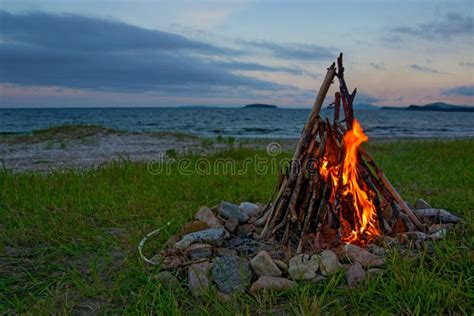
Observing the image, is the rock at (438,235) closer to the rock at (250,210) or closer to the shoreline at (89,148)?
the rock at (250,210)

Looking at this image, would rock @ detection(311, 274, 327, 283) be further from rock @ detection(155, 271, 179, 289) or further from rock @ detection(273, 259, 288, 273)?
rock @ detection(155, 271, 179, 289)

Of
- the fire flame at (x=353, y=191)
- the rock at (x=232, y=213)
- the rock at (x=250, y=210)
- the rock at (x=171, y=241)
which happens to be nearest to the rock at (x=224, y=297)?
the rock at (x=171, y=241)

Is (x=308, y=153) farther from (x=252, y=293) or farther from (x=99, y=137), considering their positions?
(x=99, y=137)

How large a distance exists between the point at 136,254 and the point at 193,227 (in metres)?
0.66

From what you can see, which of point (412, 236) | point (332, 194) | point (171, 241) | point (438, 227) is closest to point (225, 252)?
point (171, 241)

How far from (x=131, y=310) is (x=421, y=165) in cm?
759

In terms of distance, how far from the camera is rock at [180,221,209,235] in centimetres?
423

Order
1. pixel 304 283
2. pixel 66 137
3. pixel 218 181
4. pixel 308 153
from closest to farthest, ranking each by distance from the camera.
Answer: pixel 304 283 < pixel 308 153 < pixel 218 181 < pixel 66 137

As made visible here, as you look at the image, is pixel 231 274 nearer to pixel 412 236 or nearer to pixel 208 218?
pixel 208 218

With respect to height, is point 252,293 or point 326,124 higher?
point 326,124

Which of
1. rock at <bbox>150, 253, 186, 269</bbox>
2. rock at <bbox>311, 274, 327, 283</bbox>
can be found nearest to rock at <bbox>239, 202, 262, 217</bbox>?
rock at <bbox>150, 253, 186, 269</bbox>

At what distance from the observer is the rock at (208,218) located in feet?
14.7

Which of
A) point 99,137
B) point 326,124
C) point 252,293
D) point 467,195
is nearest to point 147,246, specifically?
point 252,293

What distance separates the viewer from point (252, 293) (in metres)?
3.08
